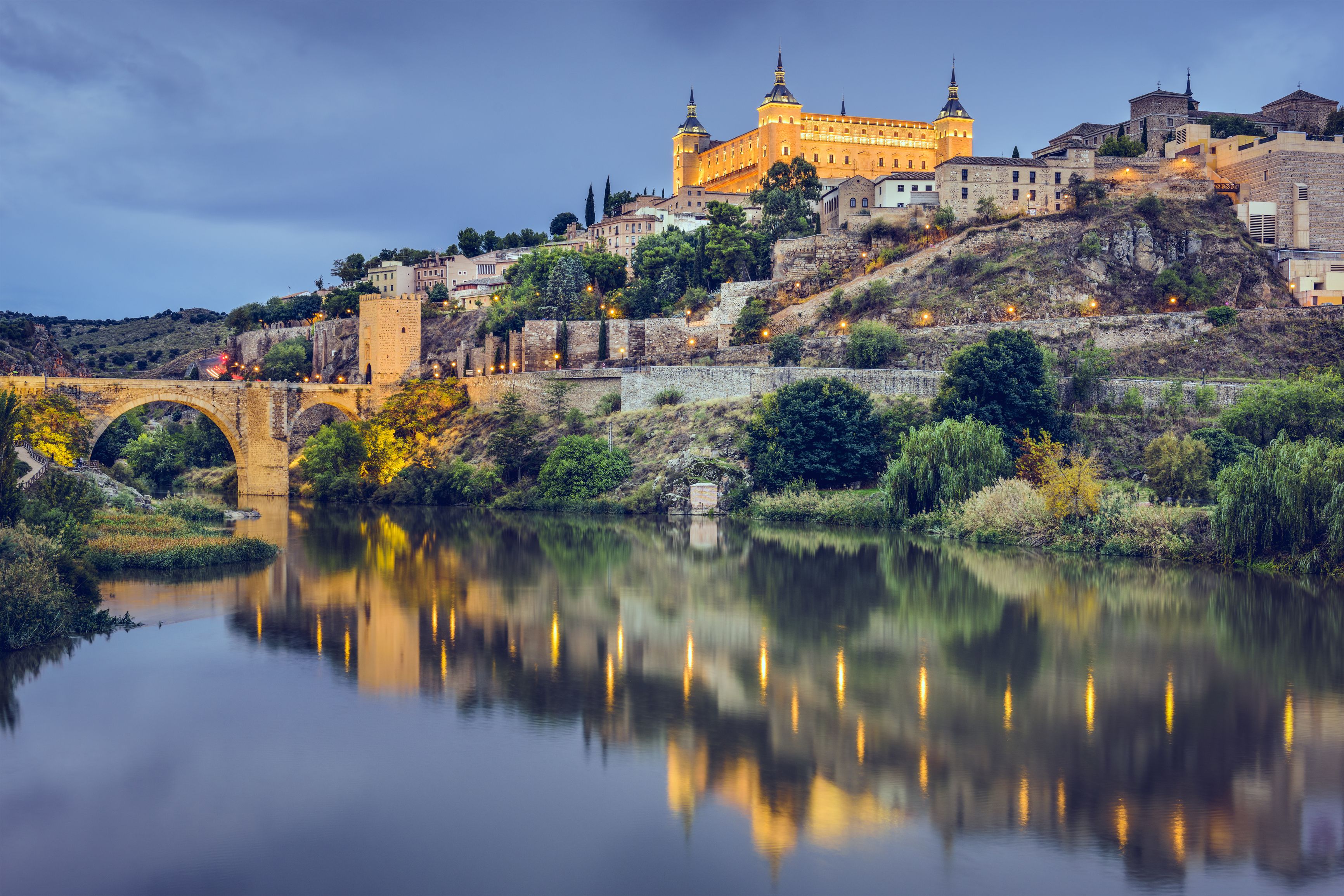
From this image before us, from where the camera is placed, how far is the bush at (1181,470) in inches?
1250

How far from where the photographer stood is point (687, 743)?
12703mm

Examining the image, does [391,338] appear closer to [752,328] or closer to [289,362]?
[289,362]

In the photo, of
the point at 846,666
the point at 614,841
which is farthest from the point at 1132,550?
the point at 614,841

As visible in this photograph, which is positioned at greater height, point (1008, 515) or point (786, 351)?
point (786, 351)

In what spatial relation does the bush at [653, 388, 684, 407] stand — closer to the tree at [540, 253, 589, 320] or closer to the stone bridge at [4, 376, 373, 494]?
the tree at [540, 253, 589, 320]

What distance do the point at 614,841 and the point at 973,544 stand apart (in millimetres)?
22361

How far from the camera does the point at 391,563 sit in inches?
1110

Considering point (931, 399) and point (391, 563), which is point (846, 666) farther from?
point (931, 399)

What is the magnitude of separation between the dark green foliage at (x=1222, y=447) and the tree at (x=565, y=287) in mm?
37060

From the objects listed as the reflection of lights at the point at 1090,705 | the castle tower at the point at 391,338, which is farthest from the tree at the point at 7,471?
the castle tower at the point at 391,338

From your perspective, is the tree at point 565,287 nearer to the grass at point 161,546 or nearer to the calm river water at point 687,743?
the grass at point 161,546

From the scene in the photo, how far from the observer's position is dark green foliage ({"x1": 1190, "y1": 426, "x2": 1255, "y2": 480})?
106 feet

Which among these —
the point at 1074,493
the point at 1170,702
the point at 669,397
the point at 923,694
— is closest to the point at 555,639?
the point at 923,694

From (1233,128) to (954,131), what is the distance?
20952mm
